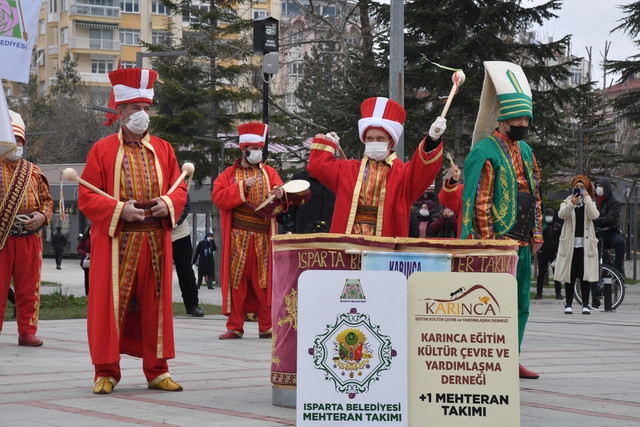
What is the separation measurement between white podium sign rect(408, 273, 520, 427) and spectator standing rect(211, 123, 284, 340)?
262 inches

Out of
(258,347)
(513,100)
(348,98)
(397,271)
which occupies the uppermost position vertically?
(348,98)

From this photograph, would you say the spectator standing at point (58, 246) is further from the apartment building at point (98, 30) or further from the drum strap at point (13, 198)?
the apartment building at point (98, 30)

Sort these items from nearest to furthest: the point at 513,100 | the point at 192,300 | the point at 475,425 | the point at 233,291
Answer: the point at 475,425 < the point at 513,100 < the point at 233,291 < the point at 192,300

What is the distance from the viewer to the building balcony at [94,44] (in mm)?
94750

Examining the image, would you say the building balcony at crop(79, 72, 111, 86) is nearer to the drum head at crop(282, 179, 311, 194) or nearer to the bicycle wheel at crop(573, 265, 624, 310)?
the bicycle wheel at crop(573, 265, 624, 310)

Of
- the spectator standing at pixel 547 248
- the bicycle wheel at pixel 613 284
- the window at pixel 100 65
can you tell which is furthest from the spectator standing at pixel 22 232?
the window at pixel 100 65

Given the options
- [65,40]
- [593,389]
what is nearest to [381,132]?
[593,389]

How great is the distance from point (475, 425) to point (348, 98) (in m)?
22.6

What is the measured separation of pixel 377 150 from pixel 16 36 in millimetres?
2972

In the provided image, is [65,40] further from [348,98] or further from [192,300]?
[192,300]

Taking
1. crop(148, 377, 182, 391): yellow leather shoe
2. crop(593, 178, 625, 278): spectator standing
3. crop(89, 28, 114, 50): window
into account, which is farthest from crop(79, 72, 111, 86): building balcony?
crop(148, 377, 182, 391): yellow leather shoe

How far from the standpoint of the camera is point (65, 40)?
316 feet

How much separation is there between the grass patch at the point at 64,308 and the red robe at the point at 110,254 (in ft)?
24.8

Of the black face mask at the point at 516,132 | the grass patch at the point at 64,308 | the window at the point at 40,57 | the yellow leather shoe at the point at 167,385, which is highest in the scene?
the window at the point at 40,57
